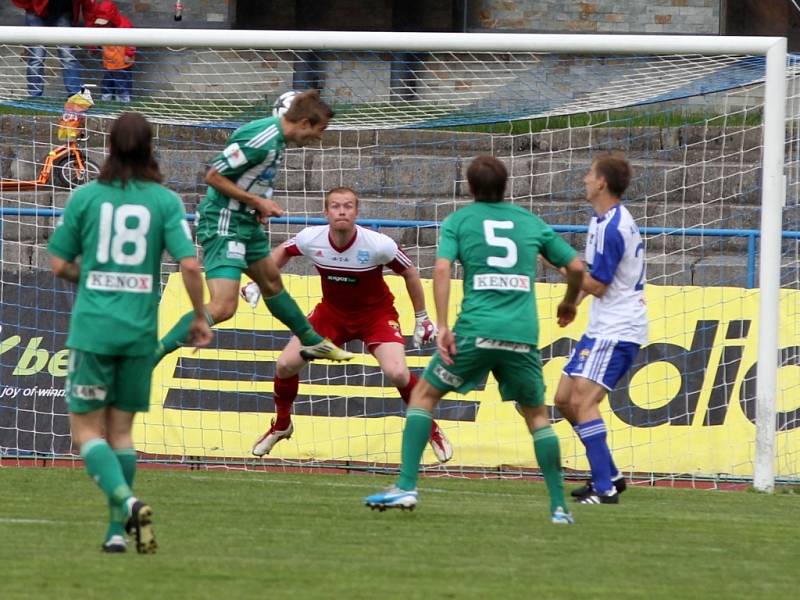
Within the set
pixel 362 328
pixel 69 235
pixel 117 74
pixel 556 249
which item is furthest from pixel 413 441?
pixel 117 74

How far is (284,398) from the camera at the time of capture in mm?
10617

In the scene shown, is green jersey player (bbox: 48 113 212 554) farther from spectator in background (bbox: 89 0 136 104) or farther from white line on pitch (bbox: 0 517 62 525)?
spectator in background (bbox: 89 0 136 104)

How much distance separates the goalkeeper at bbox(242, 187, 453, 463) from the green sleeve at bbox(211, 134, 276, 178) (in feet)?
4.62

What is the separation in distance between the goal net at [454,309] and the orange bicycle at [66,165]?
21 centimetres

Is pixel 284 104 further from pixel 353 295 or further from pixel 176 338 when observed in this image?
pixel 353 295

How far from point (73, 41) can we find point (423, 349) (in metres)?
3.61

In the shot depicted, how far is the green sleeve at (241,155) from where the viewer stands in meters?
8.80

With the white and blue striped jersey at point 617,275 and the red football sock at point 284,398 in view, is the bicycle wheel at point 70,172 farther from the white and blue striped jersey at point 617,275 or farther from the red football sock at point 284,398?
the white and blue striped jersey at point 617,275

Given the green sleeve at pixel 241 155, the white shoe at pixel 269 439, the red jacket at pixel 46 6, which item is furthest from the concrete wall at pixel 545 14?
the green sleeve at pixel 241 155

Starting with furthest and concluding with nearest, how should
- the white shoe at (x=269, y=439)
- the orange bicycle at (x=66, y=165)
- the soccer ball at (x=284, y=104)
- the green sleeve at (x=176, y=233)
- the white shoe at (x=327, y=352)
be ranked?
1. the orange bicycle at (x=66, y=165)
2. the white shoe at (x=269, y=439)
3. the white shoe at (x=327, y=352)
4. the soccer ball at (x=284, y=104)
5. the green sleeve at (x=176, y=233)

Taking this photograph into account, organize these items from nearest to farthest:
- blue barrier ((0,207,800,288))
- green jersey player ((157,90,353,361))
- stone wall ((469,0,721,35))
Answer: green jersey player ((157,90,353,361)) → blue barrier ((0,207,800,288)) → stone wall ((469,0,721,35))

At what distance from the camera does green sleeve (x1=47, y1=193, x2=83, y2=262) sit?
6.36 meters

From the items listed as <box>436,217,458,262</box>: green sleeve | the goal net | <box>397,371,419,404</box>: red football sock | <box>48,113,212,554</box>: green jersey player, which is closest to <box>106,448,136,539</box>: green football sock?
<box>48,113,212,554</box>: green jersey player

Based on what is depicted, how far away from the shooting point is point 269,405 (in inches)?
464
